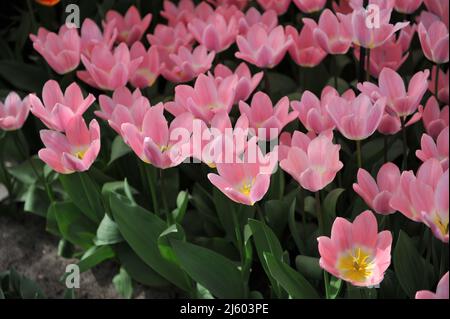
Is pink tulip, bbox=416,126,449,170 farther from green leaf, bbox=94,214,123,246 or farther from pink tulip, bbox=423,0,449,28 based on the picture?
green leaf, bbox=94,214,123,246

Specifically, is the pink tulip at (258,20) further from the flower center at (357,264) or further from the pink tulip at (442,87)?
the flower center at (357,264)

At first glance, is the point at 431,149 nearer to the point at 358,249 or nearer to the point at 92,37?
the point at 358,249

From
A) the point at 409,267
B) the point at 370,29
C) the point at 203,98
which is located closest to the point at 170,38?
→ the point at 203,98

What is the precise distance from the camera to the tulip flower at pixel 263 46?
133cm

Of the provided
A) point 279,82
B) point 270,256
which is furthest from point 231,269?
point 279,82

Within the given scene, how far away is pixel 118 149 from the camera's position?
1.40 m

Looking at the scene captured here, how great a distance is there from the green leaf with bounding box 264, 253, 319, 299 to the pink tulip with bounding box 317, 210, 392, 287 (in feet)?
0.37

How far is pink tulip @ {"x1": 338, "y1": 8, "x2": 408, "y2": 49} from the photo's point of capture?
Result: 1239mm

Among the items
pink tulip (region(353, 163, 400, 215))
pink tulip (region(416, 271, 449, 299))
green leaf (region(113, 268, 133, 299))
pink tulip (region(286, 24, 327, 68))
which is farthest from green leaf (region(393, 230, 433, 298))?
green leaf (region(113, 268, 133, 299))

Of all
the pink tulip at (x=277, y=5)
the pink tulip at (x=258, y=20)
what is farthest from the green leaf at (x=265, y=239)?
the pink tulip at (x=277, y=5)

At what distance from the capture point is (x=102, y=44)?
1.39 metres

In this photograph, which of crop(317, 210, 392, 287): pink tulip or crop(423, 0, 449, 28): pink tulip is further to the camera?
crop(423, 0, 449, 28): pink tulip

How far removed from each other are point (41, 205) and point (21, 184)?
126 mm

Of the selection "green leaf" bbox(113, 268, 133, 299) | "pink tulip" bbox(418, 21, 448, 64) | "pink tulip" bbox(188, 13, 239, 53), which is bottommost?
"green leaf" bbox(113, 268, 133, 299)
